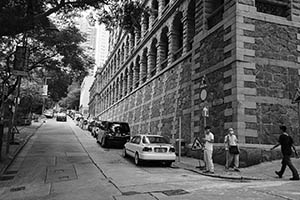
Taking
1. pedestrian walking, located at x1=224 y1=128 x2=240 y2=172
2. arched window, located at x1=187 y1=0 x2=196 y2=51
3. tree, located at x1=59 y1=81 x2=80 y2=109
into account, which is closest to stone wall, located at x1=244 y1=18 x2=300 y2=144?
pedestrian walking, located at x1=224 y1=128 x2=240 y2=172

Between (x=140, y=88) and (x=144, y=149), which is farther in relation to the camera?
(x=140, y=88)

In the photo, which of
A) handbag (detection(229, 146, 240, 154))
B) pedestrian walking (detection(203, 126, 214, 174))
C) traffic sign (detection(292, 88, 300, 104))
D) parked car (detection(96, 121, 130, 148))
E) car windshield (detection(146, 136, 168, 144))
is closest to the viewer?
pedestrian walking (detection(203, 126, 214, 174))

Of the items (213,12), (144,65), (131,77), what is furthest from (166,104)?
(131,77)

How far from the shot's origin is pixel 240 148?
11.6 m

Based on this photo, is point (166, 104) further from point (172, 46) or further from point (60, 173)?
point (60, 173)

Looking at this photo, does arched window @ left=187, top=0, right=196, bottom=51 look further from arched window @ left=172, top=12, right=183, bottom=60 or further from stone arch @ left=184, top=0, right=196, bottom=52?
arched window @ left=172, top=12, right=183, bottom=60

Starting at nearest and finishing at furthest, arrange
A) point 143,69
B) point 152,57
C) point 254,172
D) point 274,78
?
1. point 254,172
2. point 274,78
3. point 152,57
4. point 143,69

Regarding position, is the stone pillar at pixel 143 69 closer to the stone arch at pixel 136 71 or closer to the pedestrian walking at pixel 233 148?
the stone arch at pixel 136 71

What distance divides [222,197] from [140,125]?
2071cm

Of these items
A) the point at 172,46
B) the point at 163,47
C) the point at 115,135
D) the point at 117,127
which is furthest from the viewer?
the point at 163,47

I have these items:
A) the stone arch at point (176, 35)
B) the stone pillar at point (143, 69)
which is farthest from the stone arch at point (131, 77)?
the stone arch at point (176, 35)

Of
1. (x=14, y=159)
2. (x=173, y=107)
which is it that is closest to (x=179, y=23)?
(x=173, y=107)

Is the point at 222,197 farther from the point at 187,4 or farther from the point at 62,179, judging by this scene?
the point at 187,4

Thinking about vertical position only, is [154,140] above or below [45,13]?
below
